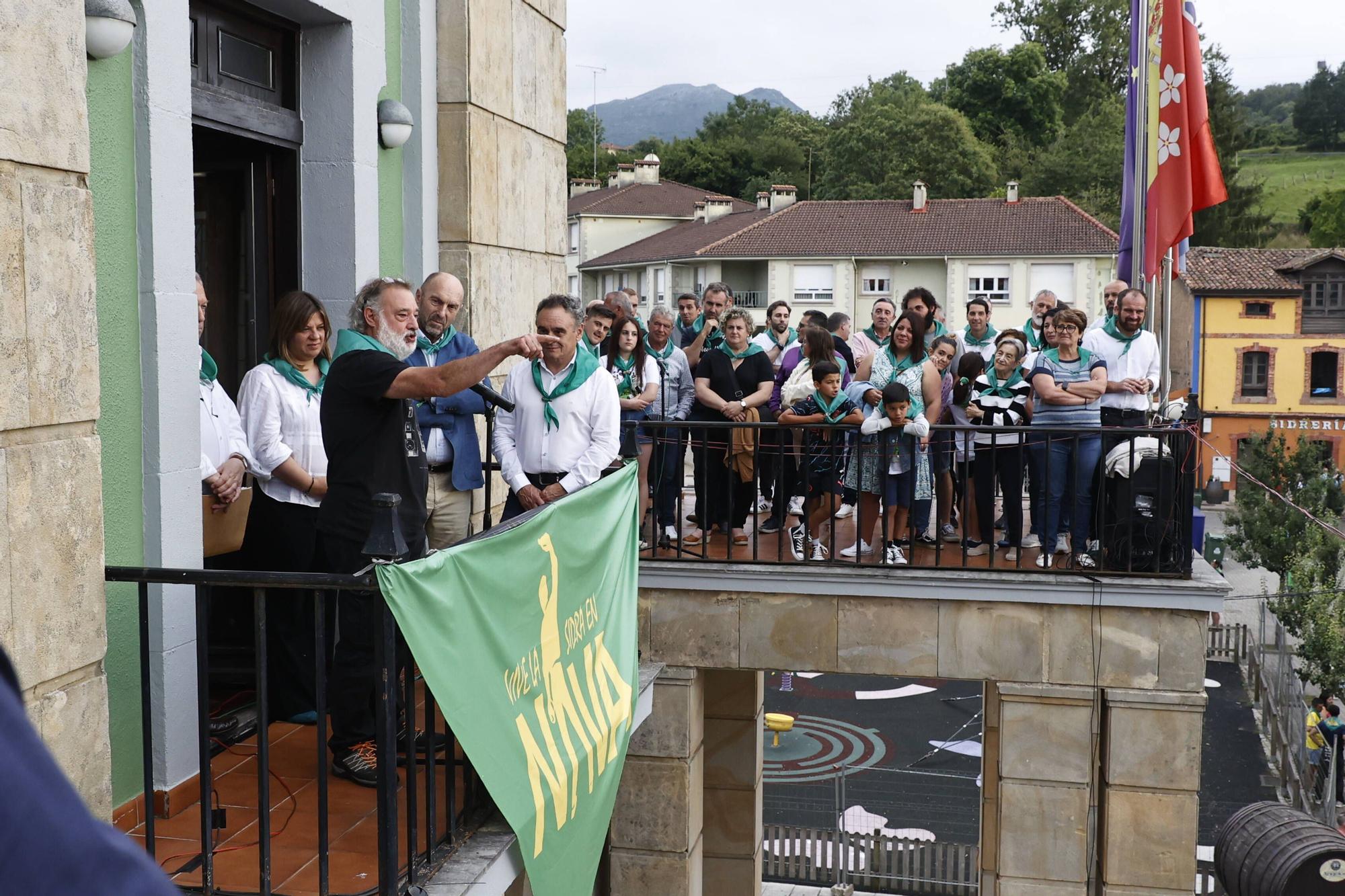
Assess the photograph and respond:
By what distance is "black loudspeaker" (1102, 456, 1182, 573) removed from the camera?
808cm

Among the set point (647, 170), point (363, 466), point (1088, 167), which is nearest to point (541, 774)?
point (363, 466)

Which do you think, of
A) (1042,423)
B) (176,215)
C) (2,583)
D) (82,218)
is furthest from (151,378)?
(1042,423)

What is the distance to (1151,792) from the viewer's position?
8125mm

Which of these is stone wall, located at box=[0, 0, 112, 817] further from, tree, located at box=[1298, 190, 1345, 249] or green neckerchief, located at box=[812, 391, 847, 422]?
tree, located at box=[1298, 190, 1345, 249]

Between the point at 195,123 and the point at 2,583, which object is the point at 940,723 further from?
the point at 2,583

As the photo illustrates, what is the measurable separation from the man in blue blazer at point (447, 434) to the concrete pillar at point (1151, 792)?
4280 mm

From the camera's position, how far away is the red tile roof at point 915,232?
2064 inches

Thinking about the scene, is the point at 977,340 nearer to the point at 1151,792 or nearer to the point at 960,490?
the point at 960,490

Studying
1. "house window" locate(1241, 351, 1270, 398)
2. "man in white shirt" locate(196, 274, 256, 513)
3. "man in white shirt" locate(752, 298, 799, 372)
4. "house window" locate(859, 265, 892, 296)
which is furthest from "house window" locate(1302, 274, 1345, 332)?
"man in white shirt" locate(196, 274, 256, 513)

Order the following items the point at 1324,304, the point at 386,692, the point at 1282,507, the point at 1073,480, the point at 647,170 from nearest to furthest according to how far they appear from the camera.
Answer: the point at 386,692 → the point at 1073,480 → the point at 1282,507 → the point at 1324,304 → the point at 647,170

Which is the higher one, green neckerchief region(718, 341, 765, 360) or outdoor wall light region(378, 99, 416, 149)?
outdoor wall light region(378, 99, 416, 149)

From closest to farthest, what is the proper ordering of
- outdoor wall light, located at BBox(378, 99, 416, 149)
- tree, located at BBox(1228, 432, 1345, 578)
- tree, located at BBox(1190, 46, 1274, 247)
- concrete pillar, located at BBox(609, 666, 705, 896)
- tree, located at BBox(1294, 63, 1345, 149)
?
outdoor wall light, located at BBox(378, 99, 416, 149) < concrete pillar, located at BBox(609, 666, 705, 896) < tree, located at BBox(1228, 432, 1345, 578) < tree, located at BBox(1190, 46, 1274, 247) < tree, located at BBox(1294, 63, 1345, 149)

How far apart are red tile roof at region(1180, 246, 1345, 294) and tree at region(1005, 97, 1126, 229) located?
12.5m

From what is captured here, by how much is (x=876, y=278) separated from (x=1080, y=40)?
33.2 metres
